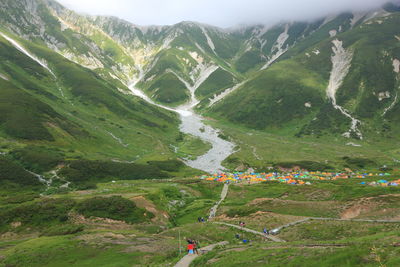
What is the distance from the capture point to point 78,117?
197125 millimetres

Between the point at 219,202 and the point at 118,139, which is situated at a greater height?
the point at 118,139

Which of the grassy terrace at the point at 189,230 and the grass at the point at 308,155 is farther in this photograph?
the grass at the point at 308,155

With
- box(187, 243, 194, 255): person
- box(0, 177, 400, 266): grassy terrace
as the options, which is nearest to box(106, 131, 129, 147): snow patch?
box(0, 177, 400, 266): grassy terrace

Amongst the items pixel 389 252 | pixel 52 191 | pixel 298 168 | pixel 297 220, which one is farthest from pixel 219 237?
pixel 298 168

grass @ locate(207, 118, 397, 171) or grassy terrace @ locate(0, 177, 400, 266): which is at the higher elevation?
grass @ locate(207, 118, 397, 171)

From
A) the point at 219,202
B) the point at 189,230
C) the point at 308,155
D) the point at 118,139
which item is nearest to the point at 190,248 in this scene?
the point at 189,230

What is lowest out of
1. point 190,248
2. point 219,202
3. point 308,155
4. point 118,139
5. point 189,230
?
point 190,248

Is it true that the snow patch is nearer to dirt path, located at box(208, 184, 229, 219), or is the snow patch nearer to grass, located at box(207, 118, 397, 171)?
grass, located at box(207, 118, 397, 171)

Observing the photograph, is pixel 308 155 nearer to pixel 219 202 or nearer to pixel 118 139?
pixel 219 202

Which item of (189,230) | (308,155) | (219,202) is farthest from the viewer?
(308,155)

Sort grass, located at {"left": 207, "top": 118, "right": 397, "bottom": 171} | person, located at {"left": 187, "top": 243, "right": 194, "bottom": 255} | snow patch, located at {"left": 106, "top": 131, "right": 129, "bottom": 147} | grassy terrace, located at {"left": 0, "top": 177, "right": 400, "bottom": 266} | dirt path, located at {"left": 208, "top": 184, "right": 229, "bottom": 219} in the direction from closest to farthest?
1. grassy terrace, located at {"left": 0, "top": 177, "right": 400, "bottom": 266}
2. person, located at {"left": 187, "top": 243, "right": 194, "bottom": 255}
3. dirt path, located at {"left": 208, "top": 184, "right": 229, "bottom": 219}
4. grass, located at {"left": 207, "top": 118, "right": 397, "bottom": 171}
5. snow patch, located at {"left": 106, "top": 131, "right": 129, "bottom": 147}

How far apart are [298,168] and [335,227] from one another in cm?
10086

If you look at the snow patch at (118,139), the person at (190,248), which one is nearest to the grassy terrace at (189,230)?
the person at (190,248)

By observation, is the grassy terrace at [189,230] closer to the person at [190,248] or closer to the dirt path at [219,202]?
the dirt path at [219,202]
